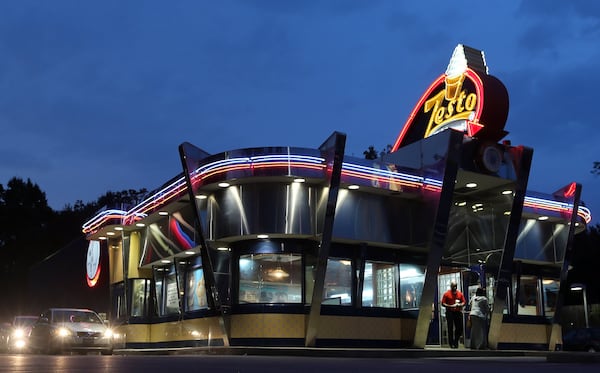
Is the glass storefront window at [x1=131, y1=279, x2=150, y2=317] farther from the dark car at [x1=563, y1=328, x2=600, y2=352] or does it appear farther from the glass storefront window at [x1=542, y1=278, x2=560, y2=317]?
the dark car at [x1=563, y1=328, x2=600, y2=352]

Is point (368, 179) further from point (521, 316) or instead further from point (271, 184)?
point (521, 316)

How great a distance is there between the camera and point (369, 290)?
71.5ft

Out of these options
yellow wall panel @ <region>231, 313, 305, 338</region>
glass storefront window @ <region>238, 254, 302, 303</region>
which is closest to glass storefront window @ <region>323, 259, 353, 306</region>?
glass storefront window @ <region>238, 254, 302, 303</region>

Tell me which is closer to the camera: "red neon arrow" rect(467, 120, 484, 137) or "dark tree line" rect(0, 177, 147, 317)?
"red neon arrow" rect(467, 120, 484, 137)

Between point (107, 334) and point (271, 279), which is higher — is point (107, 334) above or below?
below

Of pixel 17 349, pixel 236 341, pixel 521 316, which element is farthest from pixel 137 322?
pixel 521 316

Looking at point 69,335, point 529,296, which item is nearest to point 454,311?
point 529,296

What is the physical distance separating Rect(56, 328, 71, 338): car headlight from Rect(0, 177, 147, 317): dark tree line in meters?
41.2

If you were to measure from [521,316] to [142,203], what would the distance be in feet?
47.7

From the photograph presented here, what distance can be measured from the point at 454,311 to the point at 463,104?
263 inches

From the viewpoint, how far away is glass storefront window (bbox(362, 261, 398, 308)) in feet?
71.3

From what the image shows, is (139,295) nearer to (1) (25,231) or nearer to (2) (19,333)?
(2) (19,333)

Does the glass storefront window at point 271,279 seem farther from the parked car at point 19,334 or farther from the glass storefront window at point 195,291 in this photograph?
the parked car at point 19,334

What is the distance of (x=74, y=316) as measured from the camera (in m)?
21.7
